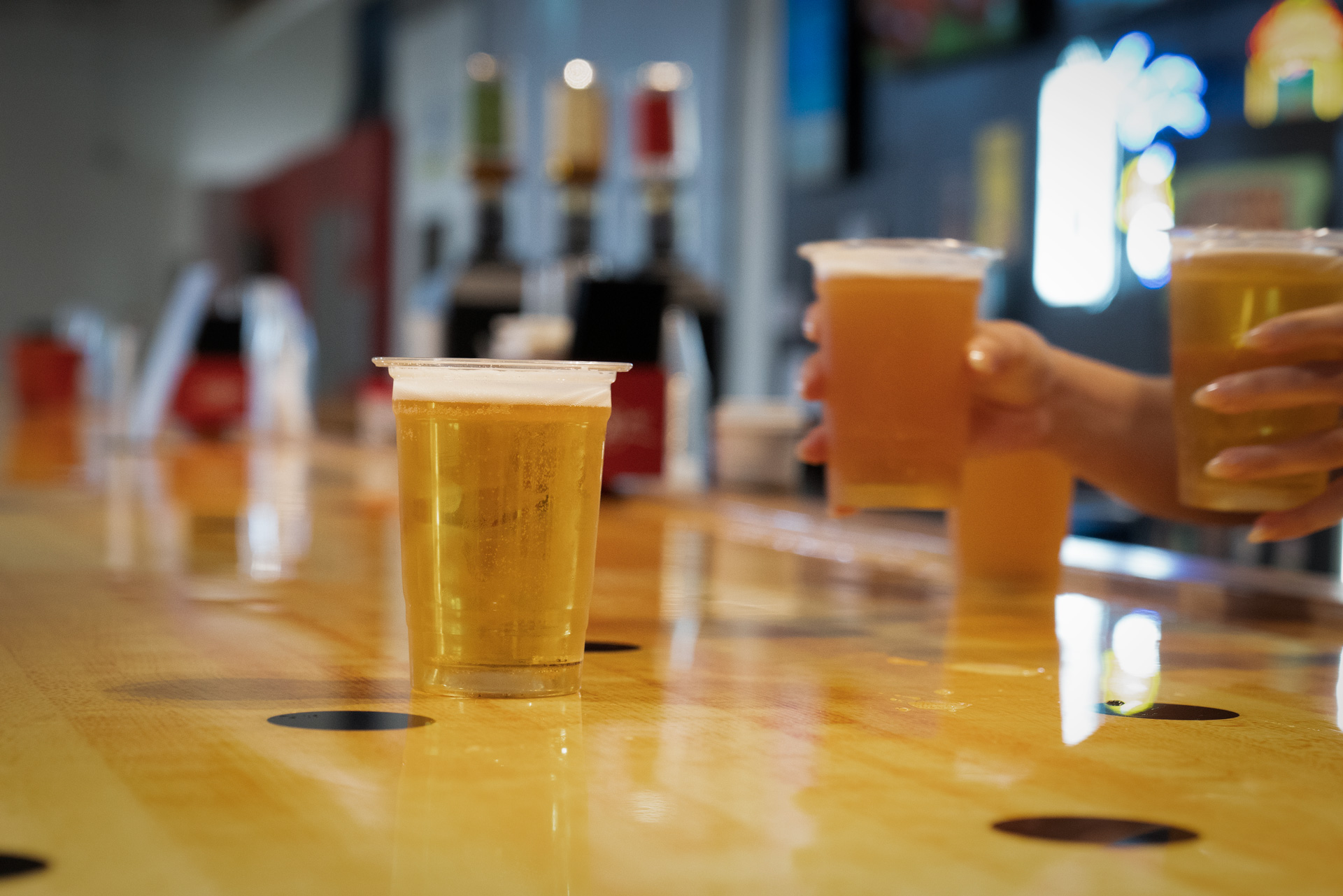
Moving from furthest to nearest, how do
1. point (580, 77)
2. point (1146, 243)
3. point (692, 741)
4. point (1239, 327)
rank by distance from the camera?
point (1146, 243) < point (580, 77) < point (1239, 327) < point (692, 741)

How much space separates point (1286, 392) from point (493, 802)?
2.20ft

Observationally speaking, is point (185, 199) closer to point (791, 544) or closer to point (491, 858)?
point (791, 544)

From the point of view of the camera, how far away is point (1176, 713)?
28.9 inches

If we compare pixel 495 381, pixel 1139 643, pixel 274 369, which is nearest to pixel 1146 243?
pixel 274 369

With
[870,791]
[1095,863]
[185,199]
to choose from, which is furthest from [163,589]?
[185,199]

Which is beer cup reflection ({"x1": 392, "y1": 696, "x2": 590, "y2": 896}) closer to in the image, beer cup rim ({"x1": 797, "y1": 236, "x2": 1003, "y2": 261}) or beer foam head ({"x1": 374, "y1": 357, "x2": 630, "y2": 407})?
beer foam head ({"x1": 374, "y1": 357, "x2": 630, "y2": 407})

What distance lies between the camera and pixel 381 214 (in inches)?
350

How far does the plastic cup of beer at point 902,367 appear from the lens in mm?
1050

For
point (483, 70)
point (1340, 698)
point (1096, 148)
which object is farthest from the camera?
point (1096, 148)

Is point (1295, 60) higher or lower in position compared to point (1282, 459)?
higher

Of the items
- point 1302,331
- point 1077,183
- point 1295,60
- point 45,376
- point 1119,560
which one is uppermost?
point 1295,60

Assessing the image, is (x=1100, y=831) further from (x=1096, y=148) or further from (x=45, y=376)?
(x=45, y=376)

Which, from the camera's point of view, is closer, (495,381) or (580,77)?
(495,381)

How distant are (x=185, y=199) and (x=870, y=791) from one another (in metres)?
10.5
